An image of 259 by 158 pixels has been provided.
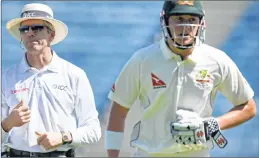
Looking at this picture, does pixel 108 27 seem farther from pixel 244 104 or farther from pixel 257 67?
pixel 244 104

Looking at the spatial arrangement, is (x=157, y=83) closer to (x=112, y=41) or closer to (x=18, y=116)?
(x=18, y=116)

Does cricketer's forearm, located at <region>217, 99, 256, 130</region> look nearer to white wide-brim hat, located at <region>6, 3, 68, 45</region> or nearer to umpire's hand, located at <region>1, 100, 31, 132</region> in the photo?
umpire's hand, located at <region>1, 100, 31, 132</region>

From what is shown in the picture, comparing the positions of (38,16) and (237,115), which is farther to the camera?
(38,16)

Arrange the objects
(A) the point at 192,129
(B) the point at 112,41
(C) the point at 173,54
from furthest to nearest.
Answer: (B) the point at 112,41, (C) the point at 173,54, (A) the point at 192,129

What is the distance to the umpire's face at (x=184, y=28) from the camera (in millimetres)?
4605

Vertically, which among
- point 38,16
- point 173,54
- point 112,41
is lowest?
point 112,41

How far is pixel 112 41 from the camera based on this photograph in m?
8.39

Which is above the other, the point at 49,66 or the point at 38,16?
the point at 38,16

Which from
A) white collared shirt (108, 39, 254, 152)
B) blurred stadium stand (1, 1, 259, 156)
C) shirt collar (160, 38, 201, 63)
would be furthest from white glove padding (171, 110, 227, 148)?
blurred stadium stand (1, 1, 259, 156)

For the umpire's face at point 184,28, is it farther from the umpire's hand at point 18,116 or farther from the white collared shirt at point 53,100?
the umpire's hand at point 18,116

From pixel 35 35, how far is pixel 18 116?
551 millimetres

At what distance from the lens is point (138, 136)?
472cm

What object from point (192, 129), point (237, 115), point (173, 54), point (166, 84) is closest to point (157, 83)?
point (166, 84)

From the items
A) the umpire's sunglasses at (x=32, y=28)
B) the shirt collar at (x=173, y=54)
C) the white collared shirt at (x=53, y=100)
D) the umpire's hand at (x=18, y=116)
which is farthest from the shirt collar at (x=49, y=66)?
the shirt collar at (x=173, y=54)
